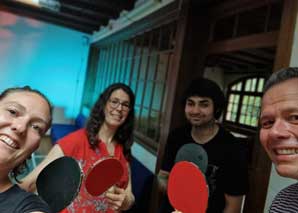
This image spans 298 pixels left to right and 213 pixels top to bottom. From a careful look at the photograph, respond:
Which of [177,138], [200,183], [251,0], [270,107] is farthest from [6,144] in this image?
[251,0]

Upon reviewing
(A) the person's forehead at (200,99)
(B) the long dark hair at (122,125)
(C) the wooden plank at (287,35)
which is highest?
(C) the wooden plank at (287,35)

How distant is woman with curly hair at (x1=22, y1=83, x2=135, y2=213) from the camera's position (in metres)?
1.15

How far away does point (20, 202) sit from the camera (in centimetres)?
72

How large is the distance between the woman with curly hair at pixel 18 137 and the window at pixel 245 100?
596cm

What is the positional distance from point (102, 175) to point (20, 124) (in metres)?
0.30

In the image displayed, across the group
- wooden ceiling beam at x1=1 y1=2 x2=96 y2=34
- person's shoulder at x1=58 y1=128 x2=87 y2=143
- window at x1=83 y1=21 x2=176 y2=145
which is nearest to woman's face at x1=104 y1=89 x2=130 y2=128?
person's shoulder at x1=58 y1=128 x2=87 y2=143

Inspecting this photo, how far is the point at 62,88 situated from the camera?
6512 mm

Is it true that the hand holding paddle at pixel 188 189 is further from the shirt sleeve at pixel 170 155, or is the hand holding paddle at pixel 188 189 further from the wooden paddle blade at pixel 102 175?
the shirt sleeve at pixel 170 155

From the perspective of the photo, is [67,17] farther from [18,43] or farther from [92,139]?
[92,139]

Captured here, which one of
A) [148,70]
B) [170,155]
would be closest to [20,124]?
[170,155]

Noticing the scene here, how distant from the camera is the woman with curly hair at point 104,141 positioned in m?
1.15

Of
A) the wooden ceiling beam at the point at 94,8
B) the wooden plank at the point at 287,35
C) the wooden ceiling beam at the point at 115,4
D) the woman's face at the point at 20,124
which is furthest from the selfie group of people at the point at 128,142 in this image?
the wooden ceiling beam at the point at 94,8

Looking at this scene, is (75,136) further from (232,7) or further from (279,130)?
(232,7)

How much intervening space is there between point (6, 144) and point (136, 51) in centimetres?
296
